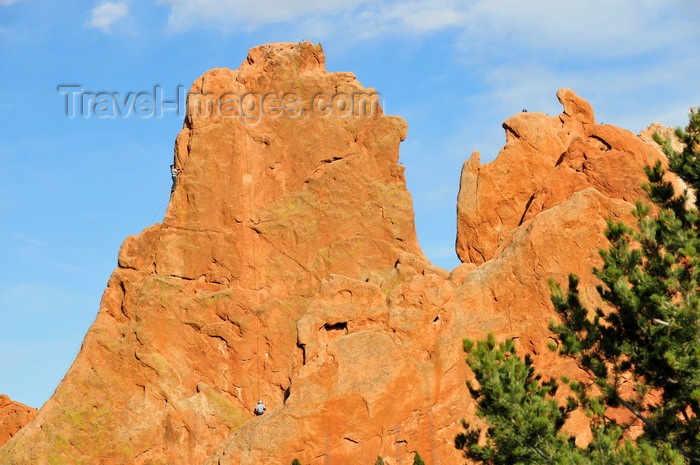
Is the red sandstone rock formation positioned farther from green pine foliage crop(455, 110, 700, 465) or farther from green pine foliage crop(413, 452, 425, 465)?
green pine foliage crop(455, 110, 700, 465)

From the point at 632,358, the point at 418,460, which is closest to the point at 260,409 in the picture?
the point at 418,460

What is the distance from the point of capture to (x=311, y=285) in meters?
52.1

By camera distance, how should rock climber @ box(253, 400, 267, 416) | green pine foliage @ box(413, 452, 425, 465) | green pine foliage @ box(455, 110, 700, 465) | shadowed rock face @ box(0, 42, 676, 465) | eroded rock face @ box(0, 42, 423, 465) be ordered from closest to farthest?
1. green pine foliage @ box(455, 110, 700, 465)
2. green pine foliage @ box(413, 452, 425, 465)
3. shadowed rock face @ box(0, 42, 676, 465)
4. rock climber @ box(253, 400, 267, 416)
5. eroded rock face @ box(0, 42, 423, 465)

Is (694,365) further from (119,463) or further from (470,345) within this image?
(119,463)

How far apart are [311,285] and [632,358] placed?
901 inches

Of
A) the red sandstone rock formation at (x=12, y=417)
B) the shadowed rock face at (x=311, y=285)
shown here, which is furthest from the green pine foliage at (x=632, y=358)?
the red sandstone rock formation at (x=12, y=417)

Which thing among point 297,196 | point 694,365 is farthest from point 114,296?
→ point 694,365

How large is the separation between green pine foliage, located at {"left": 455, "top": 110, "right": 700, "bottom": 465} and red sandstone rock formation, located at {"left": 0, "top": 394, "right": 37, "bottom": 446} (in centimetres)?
3313

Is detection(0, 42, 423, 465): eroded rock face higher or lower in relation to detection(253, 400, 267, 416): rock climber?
higher

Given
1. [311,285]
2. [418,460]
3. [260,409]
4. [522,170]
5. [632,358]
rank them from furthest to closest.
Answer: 1. [522,170]
2. [311,285]
3. [260,409]
4. [418,460]
5. [632,358]

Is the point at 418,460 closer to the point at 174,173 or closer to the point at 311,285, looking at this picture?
the point at 311,285

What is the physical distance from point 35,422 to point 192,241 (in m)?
11.1

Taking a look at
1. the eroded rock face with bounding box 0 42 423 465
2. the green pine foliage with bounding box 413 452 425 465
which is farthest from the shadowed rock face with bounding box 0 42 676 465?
the green pine foliage with bounding box 413 452 425 465

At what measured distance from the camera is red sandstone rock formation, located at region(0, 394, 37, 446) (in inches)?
2269
